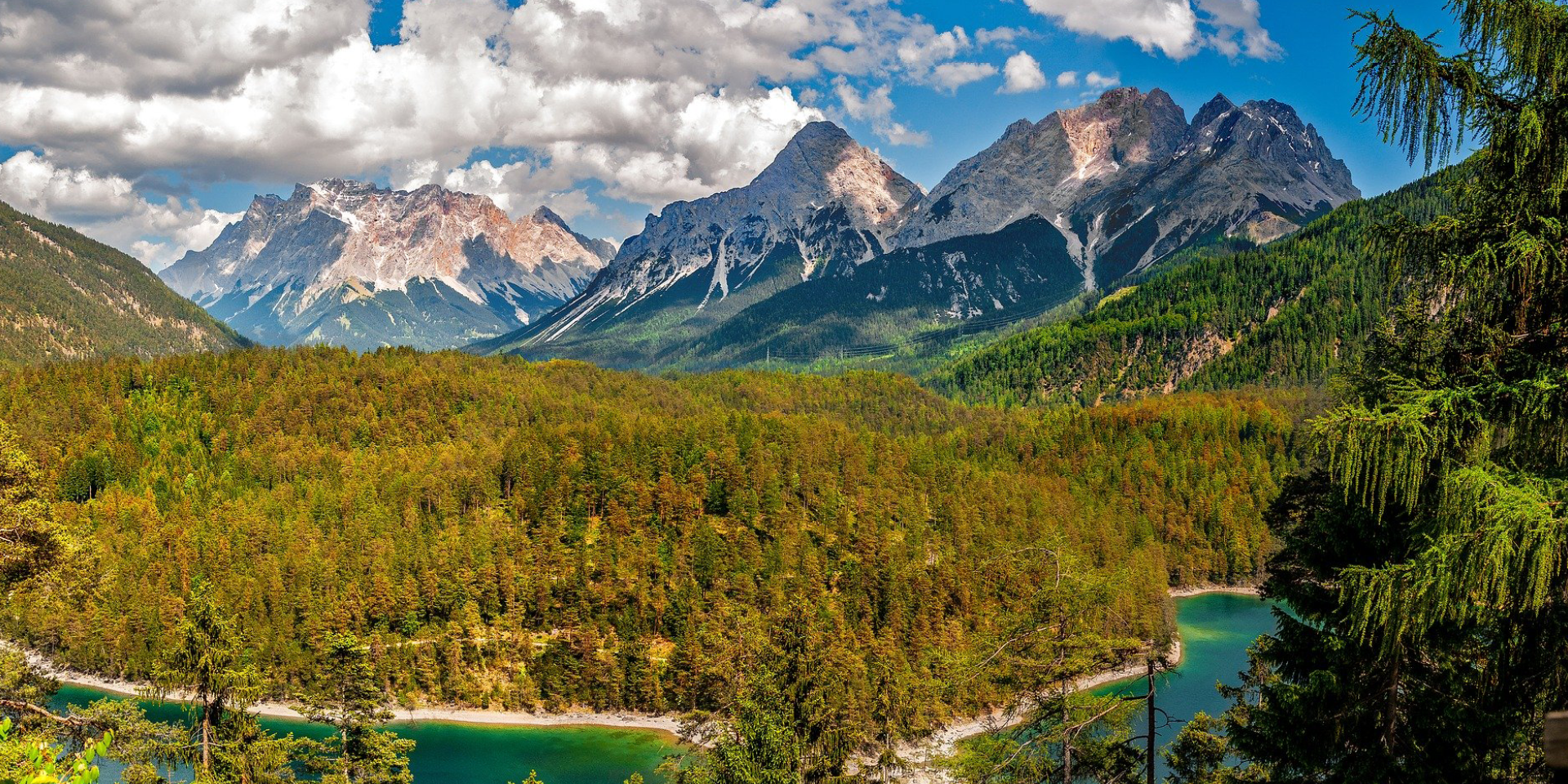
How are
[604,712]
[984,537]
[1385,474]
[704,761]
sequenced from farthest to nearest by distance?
[984,537] < [604,712] < [704,761] < [1385,474]

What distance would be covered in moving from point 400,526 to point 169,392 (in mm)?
68963

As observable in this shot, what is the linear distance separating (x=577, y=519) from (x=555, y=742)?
98.9ft

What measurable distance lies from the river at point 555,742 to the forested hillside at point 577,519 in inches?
156

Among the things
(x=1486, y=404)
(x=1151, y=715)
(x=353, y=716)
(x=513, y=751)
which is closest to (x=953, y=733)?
(x=513, y=751)

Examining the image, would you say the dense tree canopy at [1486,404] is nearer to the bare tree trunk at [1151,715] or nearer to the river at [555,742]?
the bare tree trunk at [1151,715]

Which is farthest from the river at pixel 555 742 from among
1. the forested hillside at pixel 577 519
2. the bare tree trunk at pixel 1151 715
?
the bare tree trunk at pixel 1151 715

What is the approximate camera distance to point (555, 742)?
73.1 m

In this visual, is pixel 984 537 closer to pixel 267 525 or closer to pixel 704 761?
pixel 704 761

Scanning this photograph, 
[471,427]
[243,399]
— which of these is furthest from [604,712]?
[243,399]

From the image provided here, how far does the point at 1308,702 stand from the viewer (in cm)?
1285

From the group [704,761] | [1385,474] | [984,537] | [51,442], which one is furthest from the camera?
[51,442]

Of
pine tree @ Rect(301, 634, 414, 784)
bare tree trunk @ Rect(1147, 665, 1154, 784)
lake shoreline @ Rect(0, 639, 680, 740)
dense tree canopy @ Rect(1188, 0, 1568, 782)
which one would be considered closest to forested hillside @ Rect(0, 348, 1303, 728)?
lake shoreline @ Rect(0, 639, 680, 740)

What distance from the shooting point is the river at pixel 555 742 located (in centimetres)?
6612

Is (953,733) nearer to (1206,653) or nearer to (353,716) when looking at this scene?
(1206,653)
